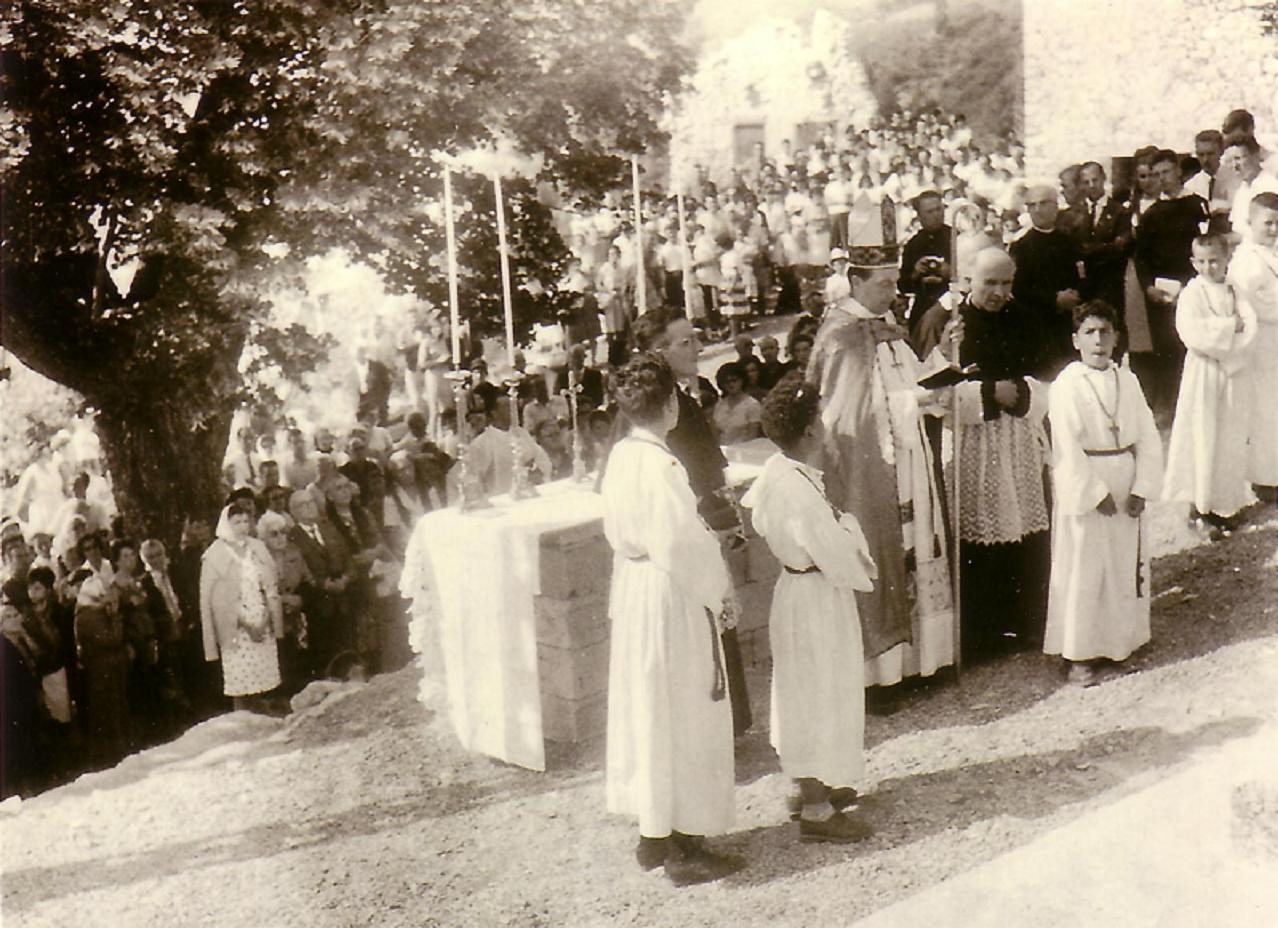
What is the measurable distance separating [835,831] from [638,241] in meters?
1.78

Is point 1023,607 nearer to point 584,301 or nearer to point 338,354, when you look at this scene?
point 584,301

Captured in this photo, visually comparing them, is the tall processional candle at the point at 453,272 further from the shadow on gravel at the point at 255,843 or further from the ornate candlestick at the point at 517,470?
the shadow on gravel at the point at 255,843

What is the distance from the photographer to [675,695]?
128 inches

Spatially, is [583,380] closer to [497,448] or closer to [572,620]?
[497,448]

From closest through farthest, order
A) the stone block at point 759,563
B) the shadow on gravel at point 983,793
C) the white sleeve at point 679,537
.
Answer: the white sleeve at point 679,537
the shadow on gravel at point 983,793
the stone block at point 759,563

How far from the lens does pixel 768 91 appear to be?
3.94 metres

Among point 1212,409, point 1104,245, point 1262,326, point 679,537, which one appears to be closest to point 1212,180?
point 1104,245

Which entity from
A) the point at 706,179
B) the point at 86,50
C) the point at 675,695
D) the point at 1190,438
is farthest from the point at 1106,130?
the point at 86,50

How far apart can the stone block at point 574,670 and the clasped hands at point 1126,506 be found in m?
1.59

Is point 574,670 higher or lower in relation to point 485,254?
lower

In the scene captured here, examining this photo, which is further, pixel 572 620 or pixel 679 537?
pixel 572 620

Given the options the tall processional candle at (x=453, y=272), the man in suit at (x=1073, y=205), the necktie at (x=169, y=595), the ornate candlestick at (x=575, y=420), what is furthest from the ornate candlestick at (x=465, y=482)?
the man in suit at (x=1073, y=205)

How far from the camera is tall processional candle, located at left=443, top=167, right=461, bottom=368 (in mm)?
3555

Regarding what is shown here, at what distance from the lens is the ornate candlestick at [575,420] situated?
4078 mm
